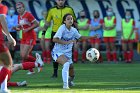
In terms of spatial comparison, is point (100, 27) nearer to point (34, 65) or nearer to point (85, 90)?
point (34, 65)

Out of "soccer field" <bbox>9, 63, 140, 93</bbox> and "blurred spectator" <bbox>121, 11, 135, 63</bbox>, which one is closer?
"soccer field" <bbox>9, 63, 140, 93</bbox>

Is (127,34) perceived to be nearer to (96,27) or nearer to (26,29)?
(96,27)

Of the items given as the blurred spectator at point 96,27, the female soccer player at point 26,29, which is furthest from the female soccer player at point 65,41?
the blurred spectator at point 96,27

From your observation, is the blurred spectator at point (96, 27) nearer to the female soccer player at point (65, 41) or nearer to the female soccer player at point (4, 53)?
the female soccer player at point (65, 41)

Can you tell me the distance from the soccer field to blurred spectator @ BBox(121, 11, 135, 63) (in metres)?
5.37

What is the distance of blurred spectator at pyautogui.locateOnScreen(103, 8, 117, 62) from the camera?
25969 mm

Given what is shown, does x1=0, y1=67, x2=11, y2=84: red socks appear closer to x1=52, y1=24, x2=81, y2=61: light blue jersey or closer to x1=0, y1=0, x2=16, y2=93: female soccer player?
x1=0, y1=0, x2=16, y2=93: female soccer player

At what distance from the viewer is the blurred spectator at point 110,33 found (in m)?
26.0

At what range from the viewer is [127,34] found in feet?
86.3

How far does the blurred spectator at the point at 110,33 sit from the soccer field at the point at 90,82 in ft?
17.7

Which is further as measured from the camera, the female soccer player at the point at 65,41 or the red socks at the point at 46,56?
the red socks at the point at 46,56

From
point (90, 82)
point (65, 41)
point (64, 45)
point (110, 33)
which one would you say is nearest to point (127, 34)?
point (110, 33)

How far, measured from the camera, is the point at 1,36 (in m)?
11.8

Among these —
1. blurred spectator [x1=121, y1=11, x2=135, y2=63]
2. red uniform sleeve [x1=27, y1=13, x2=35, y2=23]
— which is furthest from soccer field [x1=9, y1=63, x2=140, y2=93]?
blurred spectator [x1=121, y1=11, x2=135, y2=63]
